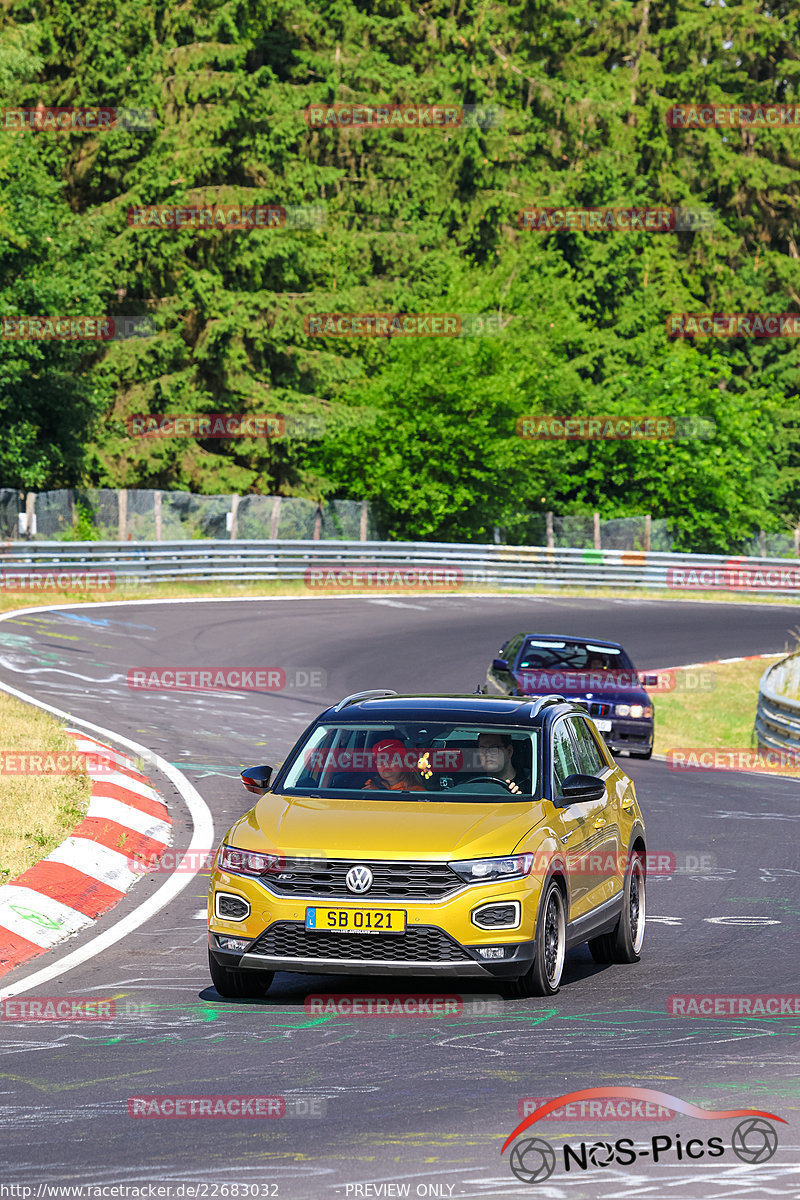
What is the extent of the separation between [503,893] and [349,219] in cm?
5969

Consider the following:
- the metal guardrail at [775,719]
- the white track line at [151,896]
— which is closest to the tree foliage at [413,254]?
the metal guardrail at [775,719]

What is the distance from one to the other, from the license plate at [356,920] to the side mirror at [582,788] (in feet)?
4.30

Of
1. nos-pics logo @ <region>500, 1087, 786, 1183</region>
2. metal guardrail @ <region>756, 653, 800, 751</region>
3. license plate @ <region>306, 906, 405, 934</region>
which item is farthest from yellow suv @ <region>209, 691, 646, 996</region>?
metal guardrail @ <region>756, 653, 800, 751</region>

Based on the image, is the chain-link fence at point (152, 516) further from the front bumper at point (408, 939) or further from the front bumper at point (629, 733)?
the front bumper at point (408, 939)

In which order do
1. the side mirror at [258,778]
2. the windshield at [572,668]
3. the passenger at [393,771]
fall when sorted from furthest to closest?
the windshield at [572,668] < the side mirror at [258,778] < the passenger at [393,771]

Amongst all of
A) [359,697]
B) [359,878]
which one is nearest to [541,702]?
[359,697]

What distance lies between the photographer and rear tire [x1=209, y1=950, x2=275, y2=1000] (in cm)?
843

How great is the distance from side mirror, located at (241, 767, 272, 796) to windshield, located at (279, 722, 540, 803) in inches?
7.1

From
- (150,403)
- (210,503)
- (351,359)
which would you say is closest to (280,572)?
(210,503)

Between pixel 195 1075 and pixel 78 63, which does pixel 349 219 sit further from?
pixel 195 1075

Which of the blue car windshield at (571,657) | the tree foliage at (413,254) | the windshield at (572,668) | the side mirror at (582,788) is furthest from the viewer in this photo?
the tree foliage at (413,254)

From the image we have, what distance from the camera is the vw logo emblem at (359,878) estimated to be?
8.22m

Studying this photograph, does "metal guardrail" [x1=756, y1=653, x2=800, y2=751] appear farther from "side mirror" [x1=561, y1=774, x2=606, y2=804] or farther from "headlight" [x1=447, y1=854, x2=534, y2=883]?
"headlight" [x1=447, y1=854, x2=534, y2=883]

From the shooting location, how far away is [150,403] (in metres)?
52.7
